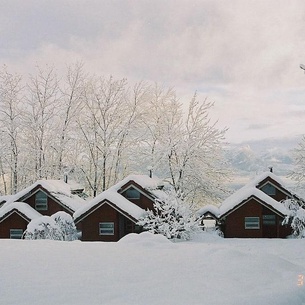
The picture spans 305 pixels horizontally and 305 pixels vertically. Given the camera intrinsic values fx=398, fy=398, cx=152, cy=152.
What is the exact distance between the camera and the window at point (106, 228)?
30562 mm

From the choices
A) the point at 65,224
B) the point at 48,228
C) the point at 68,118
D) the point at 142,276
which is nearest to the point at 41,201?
the point at 65,224

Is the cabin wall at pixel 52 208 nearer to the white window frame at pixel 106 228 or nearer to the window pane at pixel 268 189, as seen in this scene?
the white window frame at pixel 106 228

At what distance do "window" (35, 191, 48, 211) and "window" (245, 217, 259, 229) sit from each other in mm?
15916

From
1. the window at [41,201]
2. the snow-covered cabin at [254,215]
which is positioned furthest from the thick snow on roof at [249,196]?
the window at [41,201]

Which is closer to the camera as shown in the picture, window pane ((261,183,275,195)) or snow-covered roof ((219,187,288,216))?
snow-covered roof ((219,187,288,216))

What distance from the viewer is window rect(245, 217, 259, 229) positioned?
3102cm

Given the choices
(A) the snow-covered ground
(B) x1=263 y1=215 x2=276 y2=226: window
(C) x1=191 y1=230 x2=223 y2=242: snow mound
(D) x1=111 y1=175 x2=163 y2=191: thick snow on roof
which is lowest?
(C) x1=191 y1=230 x2=223 y2=242: snow mound

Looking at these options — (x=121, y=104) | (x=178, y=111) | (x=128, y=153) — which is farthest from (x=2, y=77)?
(x=178, y=111)

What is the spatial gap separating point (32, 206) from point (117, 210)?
24.1ft

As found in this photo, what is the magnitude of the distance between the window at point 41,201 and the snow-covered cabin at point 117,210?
10.9 ft

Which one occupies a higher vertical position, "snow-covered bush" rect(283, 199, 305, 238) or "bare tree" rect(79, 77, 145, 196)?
"bare tree" rect(79, 77, 145, 196)

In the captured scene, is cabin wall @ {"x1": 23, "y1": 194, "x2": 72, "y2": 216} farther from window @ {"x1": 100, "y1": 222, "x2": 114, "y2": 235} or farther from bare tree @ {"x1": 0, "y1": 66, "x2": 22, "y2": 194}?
bare tree @ {"x1": 0, "y1": 66, "x2": 22, "y2": 194}

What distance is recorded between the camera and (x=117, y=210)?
97.6 ft

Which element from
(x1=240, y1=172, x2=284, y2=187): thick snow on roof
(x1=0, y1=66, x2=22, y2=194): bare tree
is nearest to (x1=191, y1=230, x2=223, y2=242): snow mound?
(x1=240, y1=172, x2=284, y2=187): thick snow on roof
